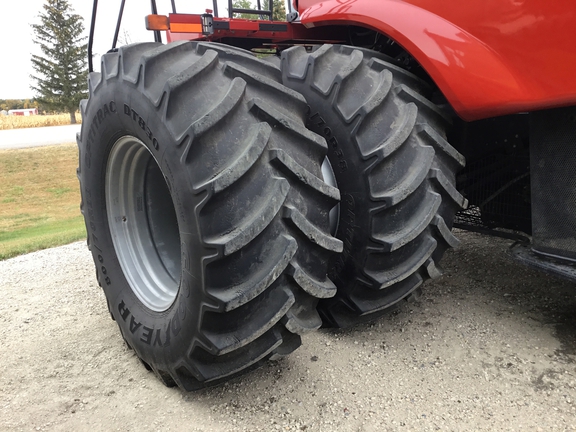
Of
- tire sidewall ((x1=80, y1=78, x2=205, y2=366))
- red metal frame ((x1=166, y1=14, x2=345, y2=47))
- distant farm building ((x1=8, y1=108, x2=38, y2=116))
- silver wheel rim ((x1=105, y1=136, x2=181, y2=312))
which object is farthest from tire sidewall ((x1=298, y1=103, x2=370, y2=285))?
distant farm building ((x1=8, y1=108, x2=38, y2=116))

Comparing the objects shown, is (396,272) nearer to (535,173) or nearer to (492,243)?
(535,173)

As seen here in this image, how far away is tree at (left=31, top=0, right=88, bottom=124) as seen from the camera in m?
30.3

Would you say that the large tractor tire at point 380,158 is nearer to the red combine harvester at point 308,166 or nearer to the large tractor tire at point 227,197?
the red combine harvester at point 308,166

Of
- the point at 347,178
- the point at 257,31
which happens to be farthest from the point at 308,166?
the point at 257,31

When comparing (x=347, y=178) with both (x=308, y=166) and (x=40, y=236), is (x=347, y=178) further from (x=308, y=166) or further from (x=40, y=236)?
(x=40, y=236)

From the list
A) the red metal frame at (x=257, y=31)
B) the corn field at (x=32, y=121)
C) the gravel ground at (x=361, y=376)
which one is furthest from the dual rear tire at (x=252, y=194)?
the corn field at (x=32, y=121)

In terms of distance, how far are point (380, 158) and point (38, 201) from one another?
8572mm

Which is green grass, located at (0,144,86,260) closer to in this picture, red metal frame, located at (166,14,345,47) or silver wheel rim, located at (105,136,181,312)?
silver wheel rim, located at (105,136,181,312)

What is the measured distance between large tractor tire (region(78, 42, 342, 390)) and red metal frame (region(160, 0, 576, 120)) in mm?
552

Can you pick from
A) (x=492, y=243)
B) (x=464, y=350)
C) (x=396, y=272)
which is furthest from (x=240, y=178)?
(x=492, y=243)

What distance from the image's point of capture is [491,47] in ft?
5.79

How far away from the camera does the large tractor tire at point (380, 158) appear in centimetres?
201

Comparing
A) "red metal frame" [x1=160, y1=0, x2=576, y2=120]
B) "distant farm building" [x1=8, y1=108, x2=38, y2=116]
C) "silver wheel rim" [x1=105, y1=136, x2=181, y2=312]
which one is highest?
"red metal frame" [x1=160, y1=0, x2=576, y2=120]

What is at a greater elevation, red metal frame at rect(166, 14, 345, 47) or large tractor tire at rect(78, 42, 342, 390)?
red metal frame at rect(166, 14, 345, 47)
